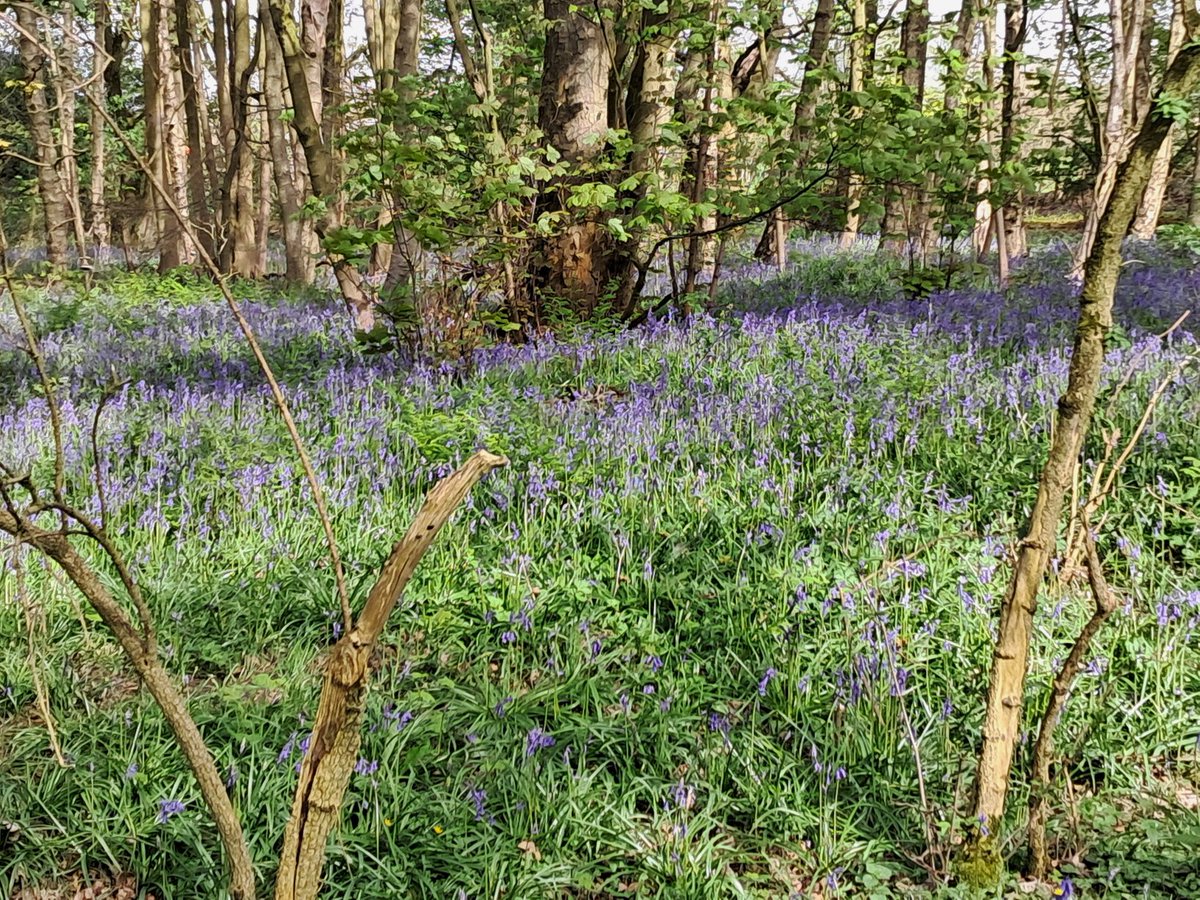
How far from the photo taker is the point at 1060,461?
2.00 metres

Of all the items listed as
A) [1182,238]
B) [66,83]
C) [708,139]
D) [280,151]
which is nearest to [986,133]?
[1182,238]

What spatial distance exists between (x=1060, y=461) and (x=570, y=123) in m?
5.94

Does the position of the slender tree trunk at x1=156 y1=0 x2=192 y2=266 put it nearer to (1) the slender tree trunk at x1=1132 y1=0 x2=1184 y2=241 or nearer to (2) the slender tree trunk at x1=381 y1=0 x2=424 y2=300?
(2) the slender tree trunk at x1=381 y1=0 x2=424 y2=300

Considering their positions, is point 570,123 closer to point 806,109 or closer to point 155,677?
point 806,109

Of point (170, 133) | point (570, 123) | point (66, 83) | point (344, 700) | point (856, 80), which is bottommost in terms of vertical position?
point (344, 700)

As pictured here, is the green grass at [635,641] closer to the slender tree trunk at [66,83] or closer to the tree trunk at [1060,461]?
the tree trunk at [1060,461]

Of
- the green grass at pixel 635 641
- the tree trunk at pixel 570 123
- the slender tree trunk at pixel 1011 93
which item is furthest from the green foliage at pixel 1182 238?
the tree trunk at pixel 570 123

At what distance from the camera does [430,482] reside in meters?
4.61

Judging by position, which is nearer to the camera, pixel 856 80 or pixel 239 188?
pixel 856 80

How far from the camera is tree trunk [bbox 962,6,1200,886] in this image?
1.90 metres

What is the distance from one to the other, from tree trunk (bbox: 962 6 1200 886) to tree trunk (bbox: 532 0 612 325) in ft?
17.4

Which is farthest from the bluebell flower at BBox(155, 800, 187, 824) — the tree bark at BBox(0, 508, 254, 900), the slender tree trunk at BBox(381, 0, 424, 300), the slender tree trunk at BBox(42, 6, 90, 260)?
the slender tree trunk at BBox(381, 0, 424, 300)

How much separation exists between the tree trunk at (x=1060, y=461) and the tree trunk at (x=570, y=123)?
209 inches

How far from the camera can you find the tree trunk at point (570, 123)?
705 centimetres
